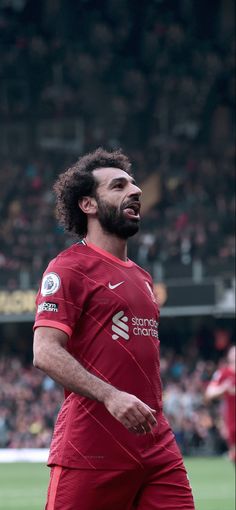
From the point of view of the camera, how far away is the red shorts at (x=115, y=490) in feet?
19.4

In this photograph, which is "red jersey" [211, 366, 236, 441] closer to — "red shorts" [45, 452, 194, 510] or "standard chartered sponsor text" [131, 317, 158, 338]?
"standard chartered sponsor text" [131, 317, 158, 338]

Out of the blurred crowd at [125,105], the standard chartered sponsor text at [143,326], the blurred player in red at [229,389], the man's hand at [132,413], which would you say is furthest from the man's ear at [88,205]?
the blurred crowd at [125,105]

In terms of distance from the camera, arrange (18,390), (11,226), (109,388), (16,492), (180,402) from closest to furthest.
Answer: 1. (109,388)
2. (16,492)
3. (180,402)
4. (18,390)
5. (11,226)

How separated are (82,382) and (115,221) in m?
0.83

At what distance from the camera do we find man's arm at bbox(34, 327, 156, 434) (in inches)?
218

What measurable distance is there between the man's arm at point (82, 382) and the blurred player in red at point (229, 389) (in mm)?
13707

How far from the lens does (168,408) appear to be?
1161 inches

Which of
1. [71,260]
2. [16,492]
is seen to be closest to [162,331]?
[16,492]

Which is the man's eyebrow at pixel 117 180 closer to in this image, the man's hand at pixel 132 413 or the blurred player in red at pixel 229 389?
the man's hand at pixel 132 413

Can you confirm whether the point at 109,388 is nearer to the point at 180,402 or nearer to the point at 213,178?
the point at 180,402

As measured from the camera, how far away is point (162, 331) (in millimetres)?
33656

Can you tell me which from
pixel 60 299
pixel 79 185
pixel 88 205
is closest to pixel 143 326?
pixel 60 299

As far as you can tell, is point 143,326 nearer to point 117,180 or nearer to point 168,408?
point 117,180

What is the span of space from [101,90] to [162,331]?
8733 millimetres
